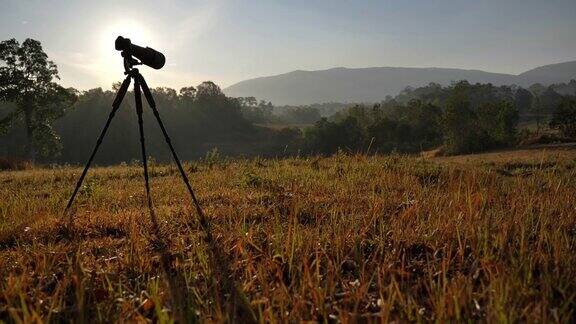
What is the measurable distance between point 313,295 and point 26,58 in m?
48.7

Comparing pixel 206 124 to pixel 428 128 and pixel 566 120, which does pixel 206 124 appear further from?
pixel 566 120

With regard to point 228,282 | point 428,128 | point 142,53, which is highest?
point 142,53

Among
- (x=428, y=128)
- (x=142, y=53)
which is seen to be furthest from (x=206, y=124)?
(x=142, y=53)

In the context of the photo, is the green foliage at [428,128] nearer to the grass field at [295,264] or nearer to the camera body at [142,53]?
the grass field at [295,264]

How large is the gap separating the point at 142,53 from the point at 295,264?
330 centimetres

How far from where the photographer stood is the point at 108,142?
310ft

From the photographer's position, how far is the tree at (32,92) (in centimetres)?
4072

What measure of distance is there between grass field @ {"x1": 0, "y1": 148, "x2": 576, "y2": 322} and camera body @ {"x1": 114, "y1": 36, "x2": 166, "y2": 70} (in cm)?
202

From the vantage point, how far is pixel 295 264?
11.5 ft

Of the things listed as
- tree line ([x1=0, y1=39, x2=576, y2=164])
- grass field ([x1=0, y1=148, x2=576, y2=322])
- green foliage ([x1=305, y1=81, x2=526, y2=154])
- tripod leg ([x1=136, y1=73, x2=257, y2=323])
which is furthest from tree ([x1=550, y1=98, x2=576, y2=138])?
tripod leg ([x1=136, y1=73, x2=257, y2=323])

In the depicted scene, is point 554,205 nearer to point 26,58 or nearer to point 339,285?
point 339,285

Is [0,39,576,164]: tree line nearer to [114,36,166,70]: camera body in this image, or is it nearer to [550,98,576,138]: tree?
[550,98,576,138]: tree

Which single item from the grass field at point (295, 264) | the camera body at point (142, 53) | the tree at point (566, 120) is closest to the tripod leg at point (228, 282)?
the grass field at point (295, 264)

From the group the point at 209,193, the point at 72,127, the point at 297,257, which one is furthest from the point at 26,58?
the point at 72,127
